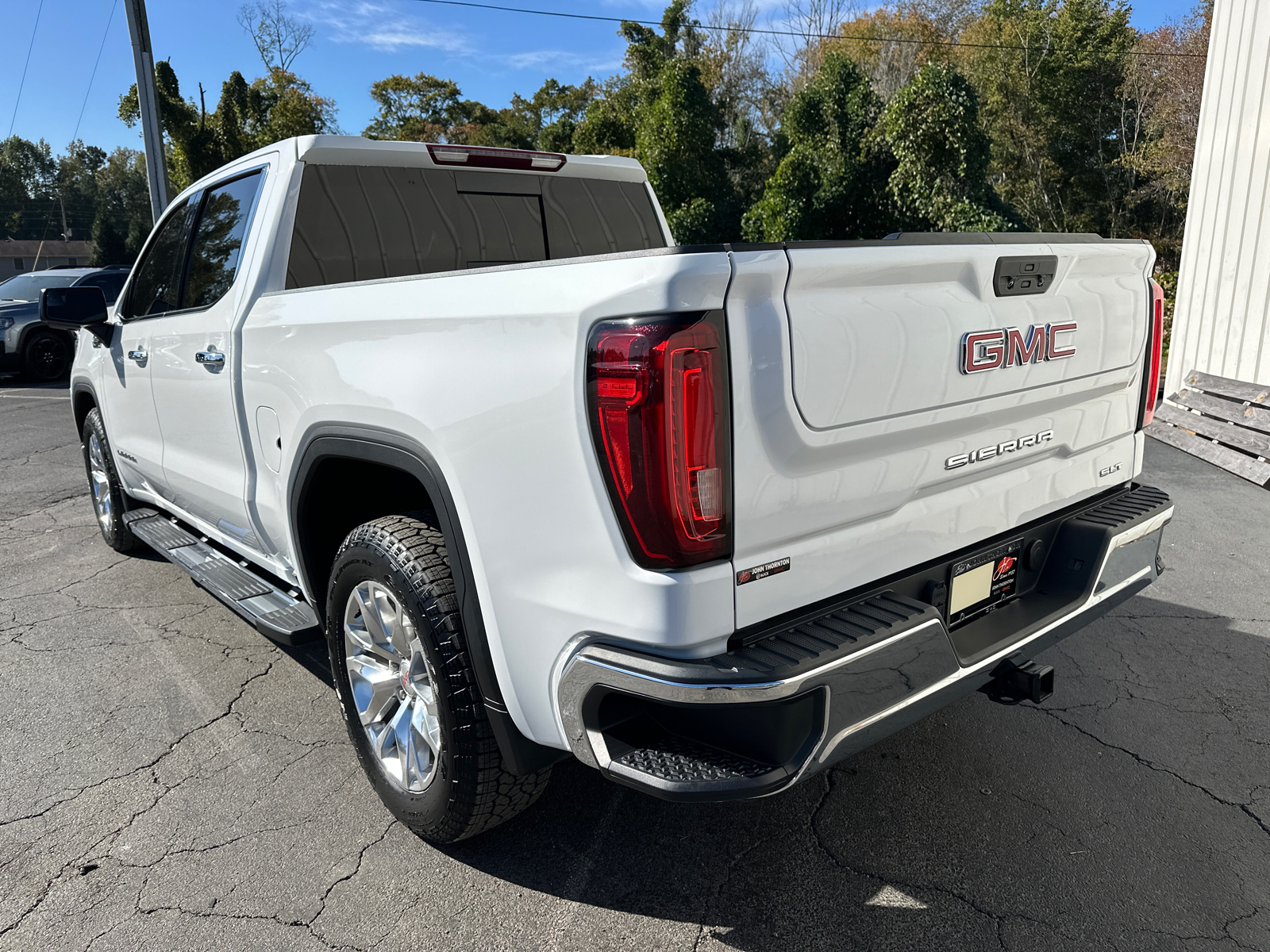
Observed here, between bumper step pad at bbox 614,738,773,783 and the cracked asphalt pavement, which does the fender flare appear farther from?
the cracked asphalt pavement

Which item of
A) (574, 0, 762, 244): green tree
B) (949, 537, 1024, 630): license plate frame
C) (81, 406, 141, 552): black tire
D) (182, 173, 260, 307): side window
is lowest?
(81, 406, 141, 552): black tire

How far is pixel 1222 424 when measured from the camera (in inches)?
307

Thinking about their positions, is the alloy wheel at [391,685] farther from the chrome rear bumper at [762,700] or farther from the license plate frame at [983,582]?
the license plate frame at [983,582]

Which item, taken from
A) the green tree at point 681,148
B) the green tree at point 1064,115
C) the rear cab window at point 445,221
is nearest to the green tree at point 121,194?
the green tree at point 681,148

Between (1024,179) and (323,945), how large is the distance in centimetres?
3401

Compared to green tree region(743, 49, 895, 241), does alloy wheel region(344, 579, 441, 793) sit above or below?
below

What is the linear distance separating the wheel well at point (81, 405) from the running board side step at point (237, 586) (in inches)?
51.6

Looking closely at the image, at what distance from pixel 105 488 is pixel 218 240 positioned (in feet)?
8.52

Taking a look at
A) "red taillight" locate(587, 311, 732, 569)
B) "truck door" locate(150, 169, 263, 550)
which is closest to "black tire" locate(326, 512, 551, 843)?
"red taillight" locate(587, 311, 732, 569)

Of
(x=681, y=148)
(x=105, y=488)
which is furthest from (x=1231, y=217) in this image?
(x=681, y=148)

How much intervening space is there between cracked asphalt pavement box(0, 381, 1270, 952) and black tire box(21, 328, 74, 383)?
41.4ft

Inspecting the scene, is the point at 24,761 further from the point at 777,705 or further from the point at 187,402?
the point at 777,705

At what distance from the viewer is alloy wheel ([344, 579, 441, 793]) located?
98.5 inches

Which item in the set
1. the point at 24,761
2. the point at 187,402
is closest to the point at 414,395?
the point at 187,402
